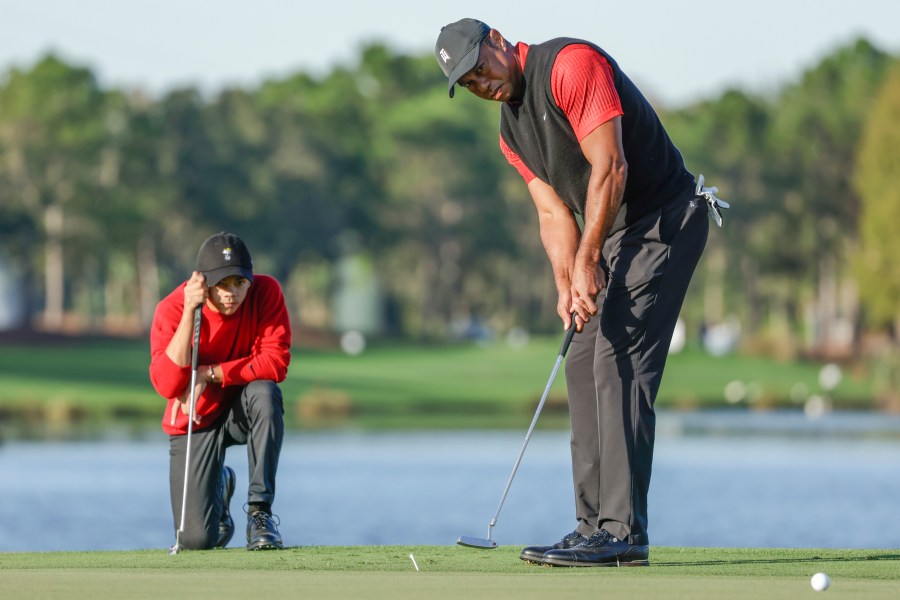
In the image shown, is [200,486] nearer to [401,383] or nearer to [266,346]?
[266,346]

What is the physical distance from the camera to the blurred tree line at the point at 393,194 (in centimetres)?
5925

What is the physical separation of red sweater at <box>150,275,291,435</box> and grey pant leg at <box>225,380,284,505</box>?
0.26 feet

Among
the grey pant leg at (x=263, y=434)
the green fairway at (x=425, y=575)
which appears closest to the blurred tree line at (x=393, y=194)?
the grey pant leg at (x=263, y=434)

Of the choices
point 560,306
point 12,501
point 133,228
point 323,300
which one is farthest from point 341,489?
point 323,300

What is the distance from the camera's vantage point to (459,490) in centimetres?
2308

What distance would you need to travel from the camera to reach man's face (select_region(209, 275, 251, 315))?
7824 mm

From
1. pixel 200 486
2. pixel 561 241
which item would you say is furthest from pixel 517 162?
pixel 200 486

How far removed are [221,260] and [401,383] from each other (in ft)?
142

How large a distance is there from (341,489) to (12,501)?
14.2 feet

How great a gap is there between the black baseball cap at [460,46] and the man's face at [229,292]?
1784 mm

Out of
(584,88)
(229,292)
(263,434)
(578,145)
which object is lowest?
(263,434)

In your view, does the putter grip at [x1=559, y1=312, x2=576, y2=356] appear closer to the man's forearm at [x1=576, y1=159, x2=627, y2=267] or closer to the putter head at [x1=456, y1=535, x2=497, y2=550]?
the man's forearm at [x1=576, y1=159, x2=627, y2=267]

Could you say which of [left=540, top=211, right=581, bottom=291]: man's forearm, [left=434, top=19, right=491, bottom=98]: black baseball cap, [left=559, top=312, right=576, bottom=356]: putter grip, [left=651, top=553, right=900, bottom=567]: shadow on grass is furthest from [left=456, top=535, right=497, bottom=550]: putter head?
[left=434, top=19, right=491, bottom=98]: black baseball cap

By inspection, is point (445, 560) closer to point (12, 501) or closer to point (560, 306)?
point (560, 306)
